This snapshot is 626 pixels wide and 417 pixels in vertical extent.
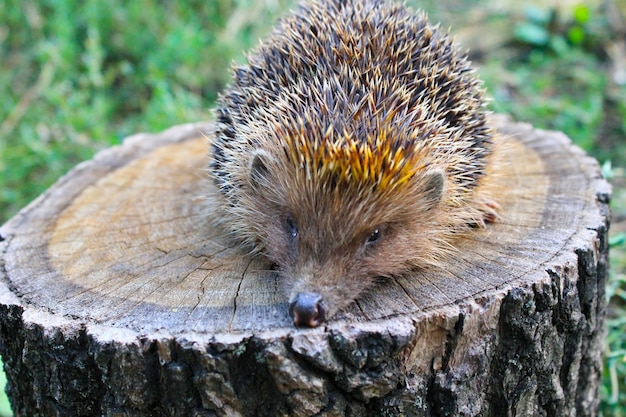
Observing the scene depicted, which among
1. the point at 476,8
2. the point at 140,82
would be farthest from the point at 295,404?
the point at 476,8

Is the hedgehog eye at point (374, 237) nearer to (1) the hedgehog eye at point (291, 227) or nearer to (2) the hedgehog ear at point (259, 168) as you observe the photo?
(1) the hedgehog eye at point (291, 227)

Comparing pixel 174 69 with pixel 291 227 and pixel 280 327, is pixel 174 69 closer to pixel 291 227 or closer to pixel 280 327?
pixel 291 227

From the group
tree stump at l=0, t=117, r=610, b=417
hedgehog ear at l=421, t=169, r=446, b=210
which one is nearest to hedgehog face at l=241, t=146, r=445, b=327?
hedgehog ear at l=421, t=169, r=446, b=210

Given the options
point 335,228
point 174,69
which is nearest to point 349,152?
point 335,228

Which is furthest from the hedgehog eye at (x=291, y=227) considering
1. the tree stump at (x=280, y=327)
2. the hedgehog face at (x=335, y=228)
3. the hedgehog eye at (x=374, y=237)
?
the hedgehog eye at (x=374, y=237)

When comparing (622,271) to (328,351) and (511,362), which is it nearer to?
(511,362)

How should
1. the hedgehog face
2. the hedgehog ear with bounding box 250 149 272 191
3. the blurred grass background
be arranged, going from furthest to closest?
the blurred grass background, the hedgehog ear with bounding box 250 149 272 191, the hedgehog face

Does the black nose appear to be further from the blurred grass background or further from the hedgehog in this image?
the blurred grass background
